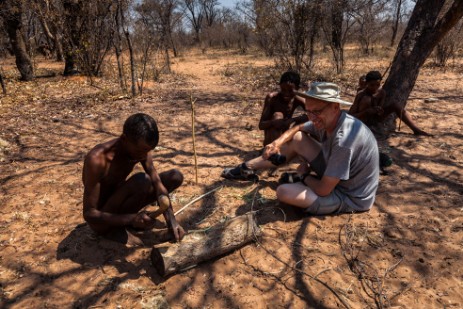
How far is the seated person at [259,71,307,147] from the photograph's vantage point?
353 centimetres

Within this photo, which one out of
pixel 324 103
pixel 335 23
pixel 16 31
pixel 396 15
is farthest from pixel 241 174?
pixel 396 15

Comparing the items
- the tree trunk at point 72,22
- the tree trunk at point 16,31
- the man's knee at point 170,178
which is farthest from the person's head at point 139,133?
the tree trunk at point 16,31

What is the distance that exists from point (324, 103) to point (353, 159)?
0.47 m

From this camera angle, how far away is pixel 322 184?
7.95 feet

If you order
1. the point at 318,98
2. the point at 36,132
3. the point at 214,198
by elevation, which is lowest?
the point at 214,198

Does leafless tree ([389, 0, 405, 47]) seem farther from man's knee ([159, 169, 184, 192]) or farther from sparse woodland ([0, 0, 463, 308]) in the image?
man's knee ([159, 169, 184, 192])

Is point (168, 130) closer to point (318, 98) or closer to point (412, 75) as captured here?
point (318, 98)

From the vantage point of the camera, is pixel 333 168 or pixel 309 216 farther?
pixel 309 216

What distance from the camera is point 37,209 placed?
288 centimetres

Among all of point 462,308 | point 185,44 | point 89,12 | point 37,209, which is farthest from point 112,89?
point 185,44

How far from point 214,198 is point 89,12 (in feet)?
24.7

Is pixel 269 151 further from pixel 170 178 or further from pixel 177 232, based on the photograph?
pixel 177 232

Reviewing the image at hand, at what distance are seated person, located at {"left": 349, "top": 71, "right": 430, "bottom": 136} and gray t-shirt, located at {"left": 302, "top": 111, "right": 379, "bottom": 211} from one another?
1913 mm

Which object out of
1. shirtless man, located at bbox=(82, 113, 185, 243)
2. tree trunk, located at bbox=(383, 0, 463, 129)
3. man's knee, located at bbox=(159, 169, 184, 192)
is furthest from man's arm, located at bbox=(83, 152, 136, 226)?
tree trunk, located at bbox=(383, 0, 463, 129)
